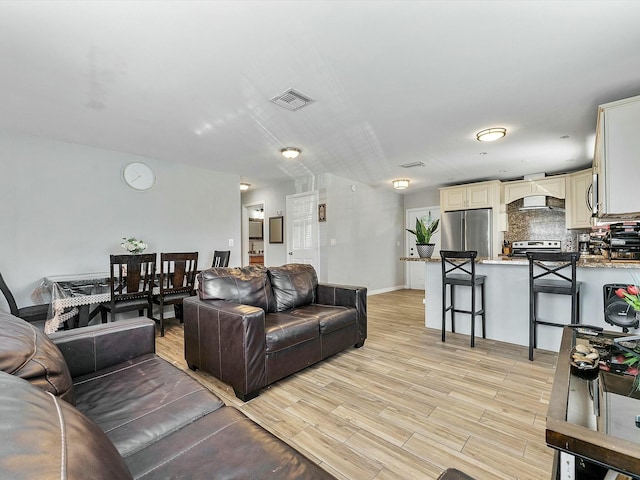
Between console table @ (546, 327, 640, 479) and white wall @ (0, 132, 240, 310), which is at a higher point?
white wall @ (0, 132, 240, 310)

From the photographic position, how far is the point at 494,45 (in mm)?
2076

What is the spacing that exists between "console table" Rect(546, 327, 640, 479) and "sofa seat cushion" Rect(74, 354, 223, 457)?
1.22m

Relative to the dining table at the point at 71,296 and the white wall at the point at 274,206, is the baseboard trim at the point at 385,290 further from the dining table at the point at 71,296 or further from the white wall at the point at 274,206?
the dining table at the point at 71,296

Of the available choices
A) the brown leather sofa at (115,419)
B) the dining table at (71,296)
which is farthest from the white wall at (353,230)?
the brown leather sofa at (115,419)

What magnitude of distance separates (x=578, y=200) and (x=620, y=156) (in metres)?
3.10

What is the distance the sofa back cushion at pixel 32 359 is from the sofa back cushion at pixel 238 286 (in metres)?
1.37

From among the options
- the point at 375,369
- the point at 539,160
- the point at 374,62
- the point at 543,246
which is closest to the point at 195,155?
the point at 374,62

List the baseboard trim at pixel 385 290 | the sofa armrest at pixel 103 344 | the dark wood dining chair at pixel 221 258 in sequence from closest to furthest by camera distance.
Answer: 1. the sofa armrest at pixel 103 344
2. the dark wood dining chair at pixel 221 258
3. the baseboard trim at pixel 385 290

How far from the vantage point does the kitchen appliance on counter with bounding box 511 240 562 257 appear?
5.62 metres

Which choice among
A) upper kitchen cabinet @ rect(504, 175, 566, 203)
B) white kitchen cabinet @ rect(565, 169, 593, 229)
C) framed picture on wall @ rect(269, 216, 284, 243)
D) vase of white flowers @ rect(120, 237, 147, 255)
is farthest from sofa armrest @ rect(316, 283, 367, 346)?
upper kitchen cabinet @ rect(504, 175, 566, 203)

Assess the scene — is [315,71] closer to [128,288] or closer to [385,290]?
[128,288]

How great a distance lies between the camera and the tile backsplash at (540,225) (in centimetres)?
562

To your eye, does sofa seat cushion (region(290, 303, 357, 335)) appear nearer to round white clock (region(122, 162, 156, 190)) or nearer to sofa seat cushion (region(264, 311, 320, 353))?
sofa seat cushion (region(264, 311, 320, 353))

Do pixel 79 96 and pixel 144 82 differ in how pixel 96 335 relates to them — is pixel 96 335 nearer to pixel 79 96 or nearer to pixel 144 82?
pixel 144 82
